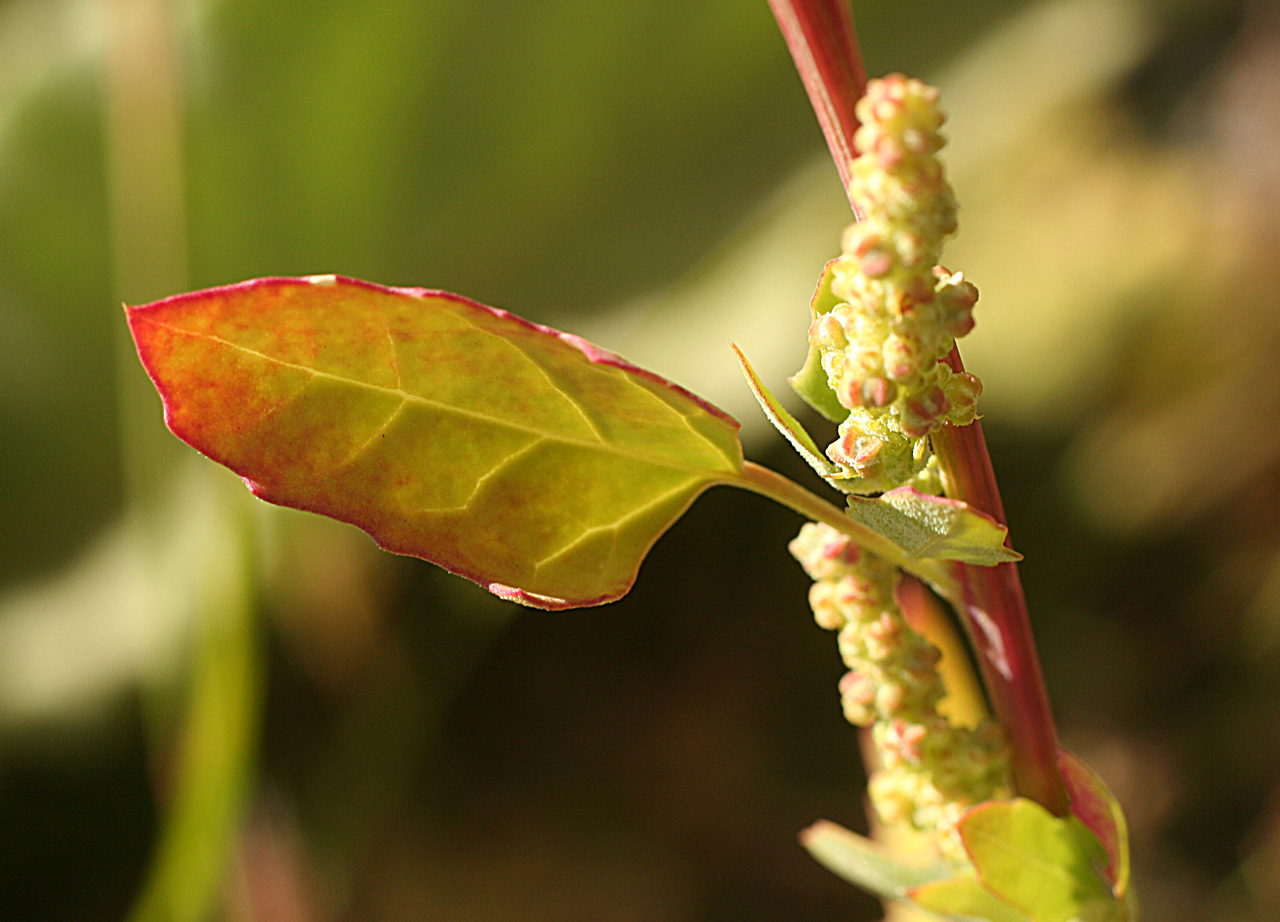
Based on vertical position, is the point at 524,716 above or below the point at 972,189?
below

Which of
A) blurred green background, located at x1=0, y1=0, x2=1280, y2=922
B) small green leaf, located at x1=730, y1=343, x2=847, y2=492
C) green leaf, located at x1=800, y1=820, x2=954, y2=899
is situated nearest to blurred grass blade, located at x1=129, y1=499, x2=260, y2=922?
blurred green background, located at x1=0, y1=0, x2=1280, y2=922

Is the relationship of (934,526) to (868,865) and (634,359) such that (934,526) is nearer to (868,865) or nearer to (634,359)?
(868,865)

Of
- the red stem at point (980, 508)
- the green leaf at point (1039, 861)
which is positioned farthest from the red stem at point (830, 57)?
the green leaf at point (1039, 861)

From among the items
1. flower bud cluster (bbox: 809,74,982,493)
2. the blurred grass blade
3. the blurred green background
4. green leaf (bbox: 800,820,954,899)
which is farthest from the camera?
the blurred green background

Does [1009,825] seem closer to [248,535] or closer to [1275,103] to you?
[248,535]

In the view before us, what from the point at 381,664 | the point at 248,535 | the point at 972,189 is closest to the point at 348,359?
the point at 248,535

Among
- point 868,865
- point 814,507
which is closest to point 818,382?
point 814,507

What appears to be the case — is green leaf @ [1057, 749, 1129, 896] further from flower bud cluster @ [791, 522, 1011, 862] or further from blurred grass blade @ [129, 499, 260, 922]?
blurred grass blade @ [129, 499, 260, 922]
